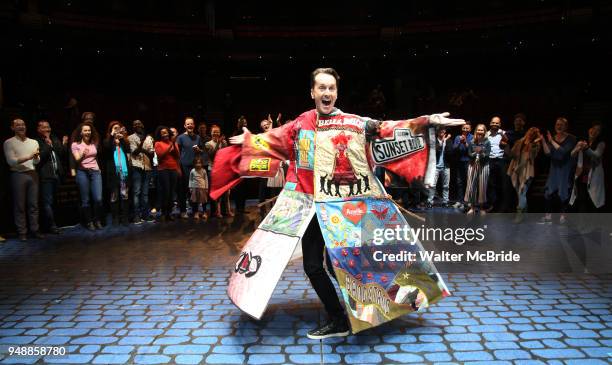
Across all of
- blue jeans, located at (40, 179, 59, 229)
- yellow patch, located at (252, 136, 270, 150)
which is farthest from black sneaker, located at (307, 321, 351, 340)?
blue jeans, located at (40, 179, 59, 229)

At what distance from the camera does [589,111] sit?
1145cm

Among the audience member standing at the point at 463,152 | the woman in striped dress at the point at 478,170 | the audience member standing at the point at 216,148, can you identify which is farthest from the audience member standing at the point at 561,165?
the audience member standing at the point at 216,148

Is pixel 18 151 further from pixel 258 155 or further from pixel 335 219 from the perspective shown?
pixel 335 219

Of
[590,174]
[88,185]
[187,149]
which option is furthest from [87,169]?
[590,174]

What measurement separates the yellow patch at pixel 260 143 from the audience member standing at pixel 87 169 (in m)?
4.96

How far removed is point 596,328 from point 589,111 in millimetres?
9856

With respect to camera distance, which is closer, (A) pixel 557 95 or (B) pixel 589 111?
(B) pixel 589 111

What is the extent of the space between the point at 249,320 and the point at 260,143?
1406 mm

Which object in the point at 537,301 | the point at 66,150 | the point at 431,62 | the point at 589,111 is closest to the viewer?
the point at 537,301

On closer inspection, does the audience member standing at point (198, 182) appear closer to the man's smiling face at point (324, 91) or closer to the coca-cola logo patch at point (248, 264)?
the coca-cola logo patch at point (248, 264)

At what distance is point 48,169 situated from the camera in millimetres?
7078

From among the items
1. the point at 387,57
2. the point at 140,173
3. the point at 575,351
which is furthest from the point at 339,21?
the point at 575,351

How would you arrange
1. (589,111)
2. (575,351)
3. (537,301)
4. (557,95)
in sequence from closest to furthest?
Answer: (575,351) → (537,301) → (589,111) → (557,95)

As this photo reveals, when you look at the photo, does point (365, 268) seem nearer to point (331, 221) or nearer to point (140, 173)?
point (331, 221)
